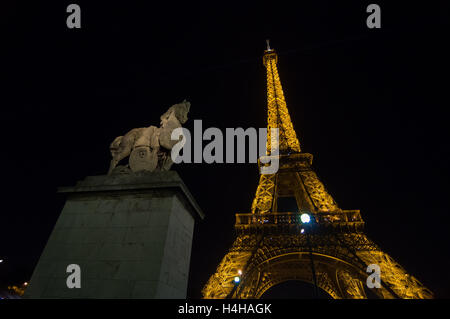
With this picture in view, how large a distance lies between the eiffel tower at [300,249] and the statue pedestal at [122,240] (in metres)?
6.70

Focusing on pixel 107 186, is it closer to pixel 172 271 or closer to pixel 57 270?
pixel 57 270

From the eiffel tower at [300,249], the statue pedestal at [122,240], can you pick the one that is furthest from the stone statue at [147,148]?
the eiffel tower at [300,249]

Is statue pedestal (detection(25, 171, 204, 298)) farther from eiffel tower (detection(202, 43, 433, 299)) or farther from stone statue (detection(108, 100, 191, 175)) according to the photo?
eiffel tower (detection(202, 43, 433, 299))

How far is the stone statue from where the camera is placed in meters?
5.97

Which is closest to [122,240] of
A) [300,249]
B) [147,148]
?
[147,148]

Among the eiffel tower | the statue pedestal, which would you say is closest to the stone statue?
the statue pedestal

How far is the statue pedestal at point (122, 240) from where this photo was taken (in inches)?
167

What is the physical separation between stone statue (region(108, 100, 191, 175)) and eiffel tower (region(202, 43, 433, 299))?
6.69 metres

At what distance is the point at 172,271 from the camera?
4.59 m

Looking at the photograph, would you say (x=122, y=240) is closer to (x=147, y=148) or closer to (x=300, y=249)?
(x=147, y=148)

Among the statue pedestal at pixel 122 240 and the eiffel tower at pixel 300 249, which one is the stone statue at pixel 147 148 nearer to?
the statue pedestal at pixel 122 240

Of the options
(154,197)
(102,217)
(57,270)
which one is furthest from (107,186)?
(57,270)

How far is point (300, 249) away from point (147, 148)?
828 inches
